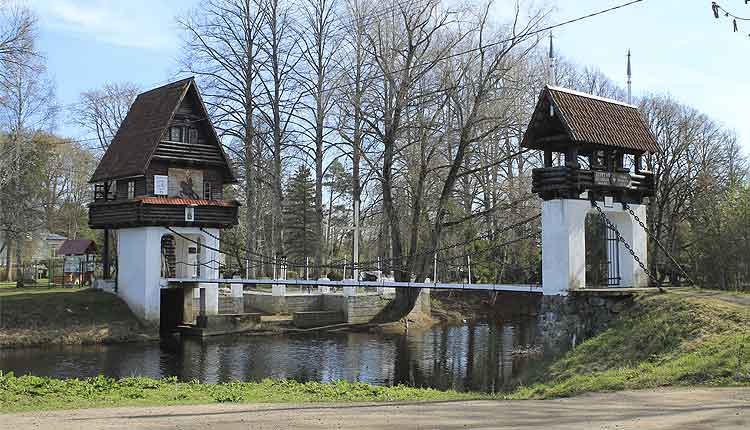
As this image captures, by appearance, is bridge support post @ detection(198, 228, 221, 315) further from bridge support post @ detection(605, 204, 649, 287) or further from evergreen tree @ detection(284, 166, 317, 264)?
evergreen tree @ detection(284, 166, 317, 264)

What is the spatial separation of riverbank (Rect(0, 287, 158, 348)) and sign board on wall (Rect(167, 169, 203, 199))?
5.20 metres

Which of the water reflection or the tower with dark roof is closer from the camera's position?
the water reflection

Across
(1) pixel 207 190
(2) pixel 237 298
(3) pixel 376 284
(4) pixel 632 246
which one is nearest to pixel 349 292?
(2) pixel 237 298

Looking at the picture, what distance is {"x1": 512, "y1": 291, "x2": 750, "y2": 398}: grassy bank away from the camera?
1211 centimetres

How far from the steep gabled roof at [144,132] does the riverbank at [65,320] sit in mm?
5515

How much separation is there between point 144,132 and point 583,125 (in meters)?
21.0

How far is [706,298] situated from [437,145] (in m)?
17.9

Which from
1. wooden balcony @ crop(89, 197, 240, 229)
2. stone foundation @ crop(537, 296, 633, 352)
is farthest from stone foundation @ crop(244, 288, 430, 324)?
stone foundation @ crop(537, 296, 633, 352)

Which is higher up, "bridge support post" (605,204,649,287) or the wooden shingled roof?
the wooden shingled roof

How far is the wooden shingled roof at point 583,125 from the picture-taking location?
17.8 meters

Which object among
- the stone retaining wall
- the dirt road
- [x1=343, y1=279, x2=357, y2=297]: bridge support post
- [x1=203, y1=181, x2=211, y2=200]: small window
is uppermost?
[x1=203, y1=181, x2=211, y2=200]: small window

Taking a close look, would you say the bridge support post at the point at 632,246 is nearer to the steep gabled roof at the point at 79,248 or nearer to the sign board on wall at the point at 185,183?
the sign board on wall at the point at 185,183

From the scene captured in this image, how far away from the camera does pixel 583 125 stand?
1792cm

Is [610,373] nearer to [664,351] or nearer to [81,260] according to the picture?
[664,351]
